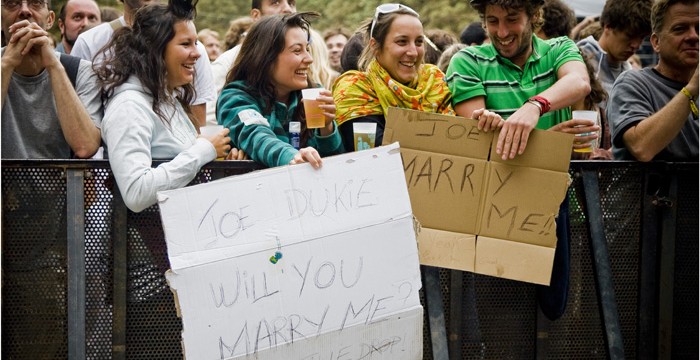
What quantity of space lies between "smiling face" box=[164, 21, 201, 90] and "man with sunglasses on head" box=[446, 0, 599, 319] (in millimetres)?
1223

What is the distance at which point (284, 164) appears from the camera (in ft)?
13.3

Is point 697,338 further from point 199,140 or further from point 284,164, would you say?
point 199,140

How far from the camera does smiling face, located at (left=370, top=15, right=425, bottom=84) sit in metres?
4.83

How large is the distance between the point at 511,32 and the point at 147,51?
1683 mm

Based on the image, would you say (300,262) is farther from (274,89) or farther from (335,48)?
(335,48)

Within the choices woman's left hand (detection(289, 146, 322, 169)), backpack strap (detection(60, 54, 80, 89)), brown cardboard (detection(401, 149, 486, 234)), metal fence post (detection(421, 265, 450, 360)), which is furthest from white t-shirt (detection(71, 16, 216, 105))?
metal fence post (detection(421, 265, 450, 360))

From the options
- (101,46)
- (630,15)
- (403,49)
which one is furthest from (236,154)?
(630,15)

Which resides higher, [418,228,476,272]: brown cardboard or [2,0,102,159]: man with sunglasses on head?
[2,0,102,159]: man with sunglasses on head

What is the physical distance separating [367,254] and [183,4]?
154cm

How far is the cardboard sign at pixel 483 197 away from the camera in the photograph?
13.7 ft

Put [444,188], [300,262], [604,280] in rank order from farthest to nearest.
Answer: [604,280] → [444,188] → [300,262]

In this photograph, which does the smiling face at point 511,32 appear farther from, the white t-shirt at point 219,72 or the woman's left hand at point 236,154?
the white t-shirt at point 219,72

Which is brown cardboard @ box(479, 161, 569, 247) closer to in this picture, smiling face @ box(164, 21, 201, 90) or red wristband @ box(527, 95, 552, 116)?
red wristband @ box(527, 95, 552, 116)

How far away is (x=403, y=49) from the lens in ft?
15.8
